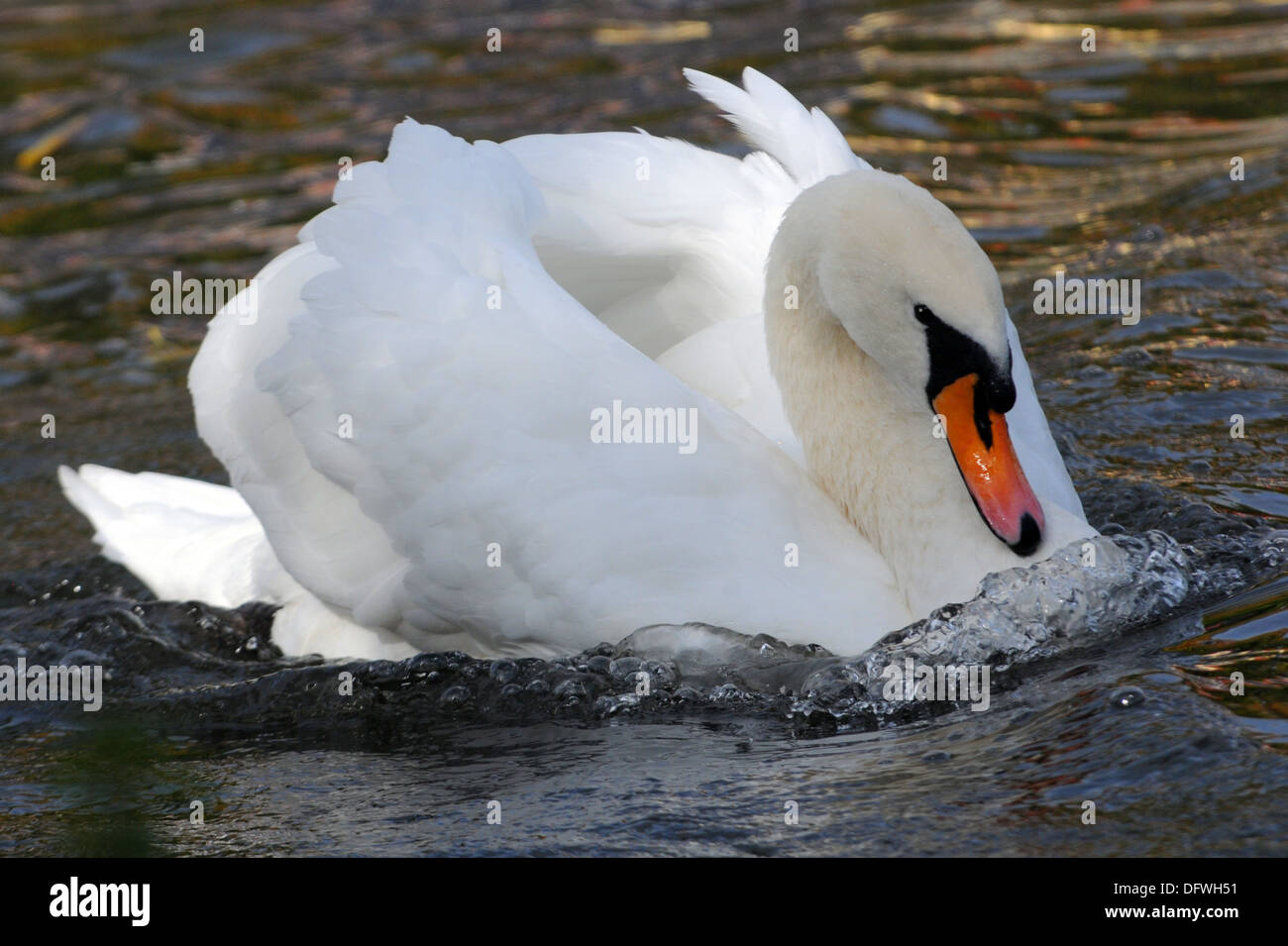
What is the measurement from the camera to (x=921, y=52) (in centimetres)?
1162

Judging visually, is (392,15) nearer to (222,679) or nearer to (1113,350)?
(1113,350)

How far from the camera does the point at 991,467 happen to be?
15.1 ft

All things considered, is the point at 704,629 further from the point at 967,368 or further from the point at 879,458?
the point at 967,368

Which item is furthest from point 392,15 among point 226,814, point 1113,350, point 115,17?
point 226,814

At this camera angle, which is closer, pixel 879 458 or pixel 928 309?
pixel 928 309

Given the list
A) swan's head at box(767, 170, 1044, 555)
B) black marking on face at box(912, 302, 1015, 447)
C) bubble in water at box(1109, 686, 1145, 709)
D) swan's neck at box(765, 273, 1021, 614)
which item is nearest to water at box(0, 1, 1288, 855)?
bubble in water at box(1109, 686, 1145, 709)

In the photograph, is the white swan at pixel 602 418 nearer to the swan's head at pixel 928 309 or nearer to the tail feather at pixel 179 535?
the swan's head at pixel 928 309

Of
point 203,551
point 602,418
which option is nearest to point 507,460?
point 602,418

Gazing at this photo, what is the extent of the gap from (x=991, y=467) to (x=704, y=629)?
0.83m

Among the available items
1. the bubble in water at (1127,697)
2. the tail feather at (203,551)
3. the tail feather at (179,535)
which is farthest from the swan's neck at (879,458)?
the tail feather at (179,535)

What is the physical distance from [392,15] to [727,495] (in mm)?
9485

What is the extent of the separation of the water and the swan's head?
0.28 metres

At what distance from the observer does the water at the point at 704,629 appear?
4.16 meters

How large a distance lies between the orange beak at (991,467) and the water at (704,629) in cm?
18
